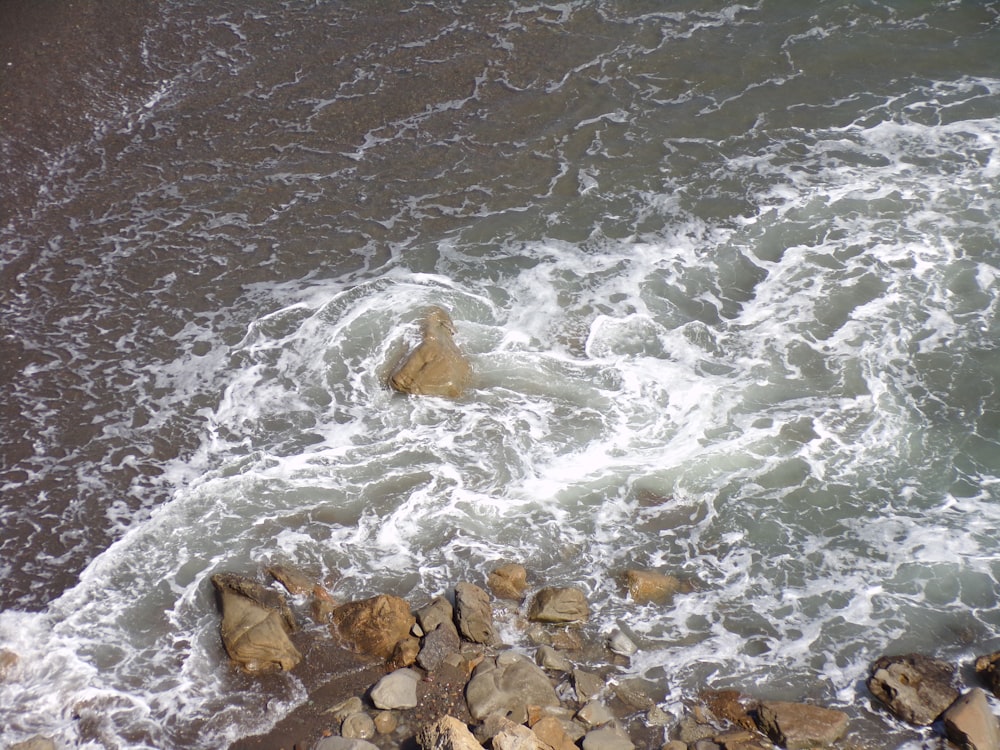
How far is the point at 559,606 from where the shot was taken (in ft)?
21.0

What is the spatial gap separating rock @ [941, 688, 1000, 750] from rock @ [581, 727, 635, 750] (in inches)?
79.9

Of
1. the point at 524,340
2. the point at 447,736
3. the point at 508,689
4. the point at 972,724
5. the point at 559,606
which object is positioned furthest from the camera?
the point at 524,340

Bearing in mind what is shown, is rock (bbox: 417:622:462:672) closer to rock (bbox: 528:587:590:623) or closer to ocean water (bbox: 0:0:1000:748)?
ocean water (bbox: 0:0:1000:748)

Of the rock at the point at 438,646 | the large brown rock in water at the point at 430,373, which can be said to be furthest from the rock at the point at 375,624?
the large brown rock in water at the point at 430,373

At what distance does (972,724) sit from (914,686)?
0.41 m

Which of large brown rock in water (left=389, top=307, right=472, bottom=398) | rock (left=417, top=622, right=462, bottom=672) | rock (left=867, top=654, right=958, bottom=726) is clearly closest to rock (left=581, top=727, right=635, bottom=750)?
rock (left=417, top=622, right=462, bottom=672)

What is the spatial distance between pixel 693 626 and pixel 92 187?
9428mm

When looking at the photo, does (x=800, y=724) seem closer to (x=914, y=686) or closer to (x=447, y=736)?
(x=914, y=686)

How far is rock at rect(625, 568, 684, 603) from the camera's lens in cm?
664

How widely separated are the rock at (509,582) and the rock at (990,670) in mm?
3169

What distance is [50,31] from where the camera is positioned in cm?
1443

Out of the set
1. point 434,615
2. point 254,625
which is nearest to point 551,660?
point 434,615

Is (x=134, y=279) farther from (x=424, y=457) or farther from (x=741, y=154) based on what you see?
(x=741, y=154)

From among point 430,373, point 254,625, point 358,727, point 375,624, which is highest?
point 430,373
